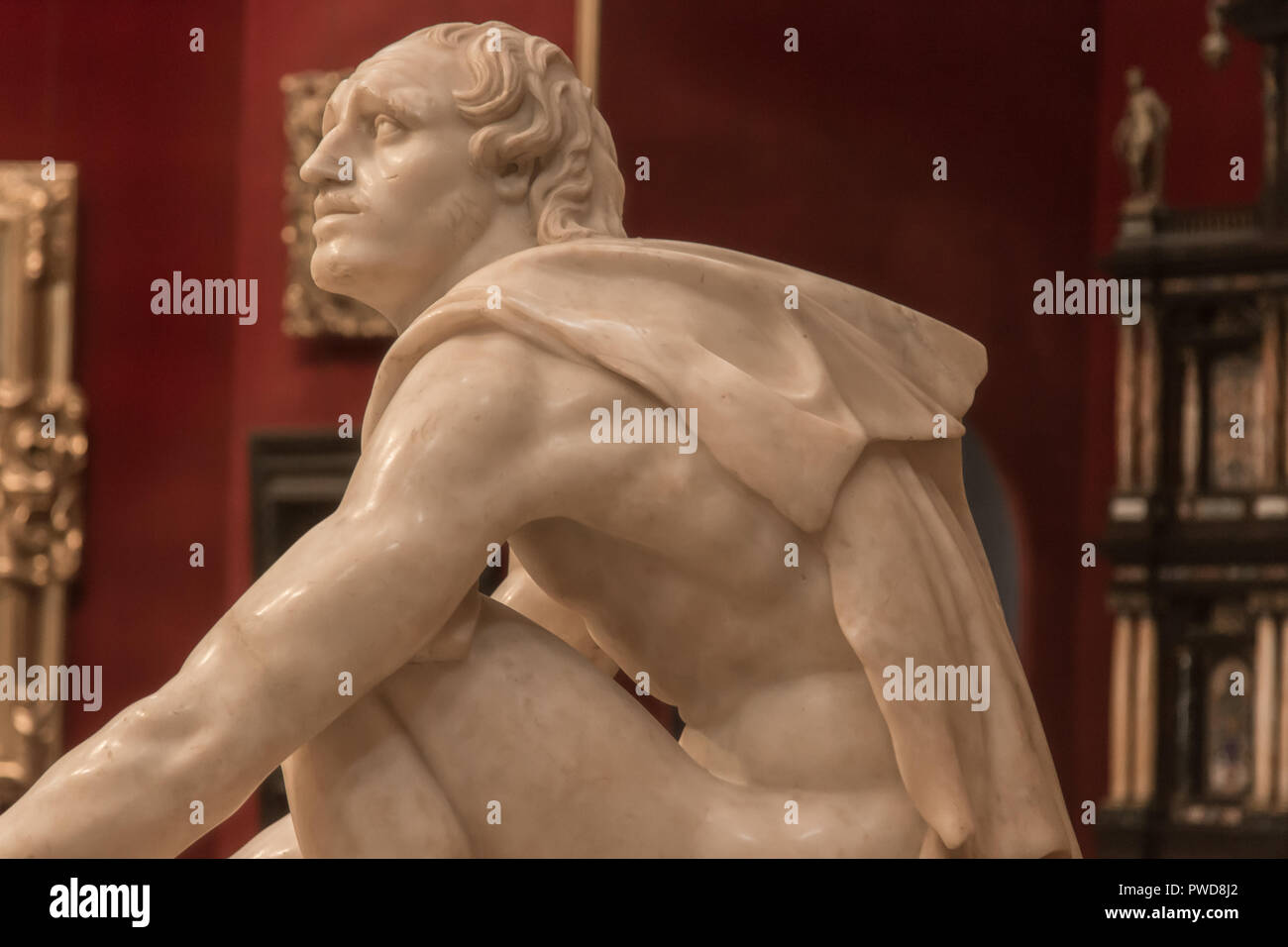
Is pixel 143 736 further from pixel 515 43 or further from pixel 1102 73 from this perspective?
pixel 1102 73

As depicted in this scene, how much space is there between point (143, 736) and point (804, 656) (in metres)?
0.59

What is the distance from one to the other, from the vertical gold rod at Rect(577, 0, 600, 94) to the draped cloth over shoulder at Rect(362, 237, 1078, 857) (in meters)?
2.74

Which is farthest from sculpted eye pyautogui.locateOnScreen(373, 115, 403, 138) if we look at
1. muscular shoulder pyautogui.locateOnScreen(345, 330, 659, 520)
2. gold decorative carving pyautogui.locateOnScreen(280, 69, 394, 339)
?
gold decorative carving pyautogui.locateOnScreen(280, 69, 394, 339)

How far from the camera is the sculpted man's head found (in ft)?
6.39

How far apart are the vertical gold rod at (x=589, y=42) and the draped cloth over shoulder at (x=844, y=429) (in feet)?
9.00

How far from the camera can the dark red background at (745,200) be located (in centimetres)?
510

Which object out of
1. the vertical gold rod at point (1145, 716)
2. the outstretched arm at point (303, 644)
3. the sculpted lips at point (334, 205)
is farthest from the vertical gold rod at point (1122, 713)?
the outstretched arm at point (303, 644)

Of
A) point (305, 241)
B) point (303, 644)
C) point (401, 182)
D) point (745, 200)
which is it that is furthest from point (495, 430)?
point (305, 241)

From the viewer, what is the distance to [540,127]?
76.8 inches

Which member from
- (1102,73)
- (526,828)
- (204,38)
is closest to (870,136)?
(1102,73)

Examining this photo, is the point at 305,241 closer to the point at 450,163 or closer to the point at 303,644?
the point at 450,163

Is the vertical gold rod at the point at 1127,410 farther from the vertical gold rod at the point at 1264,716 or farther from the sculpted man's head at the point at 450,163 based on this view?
the sculpted man's head at the point at 450,163

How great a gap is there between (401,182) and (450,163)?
0.05 metres
